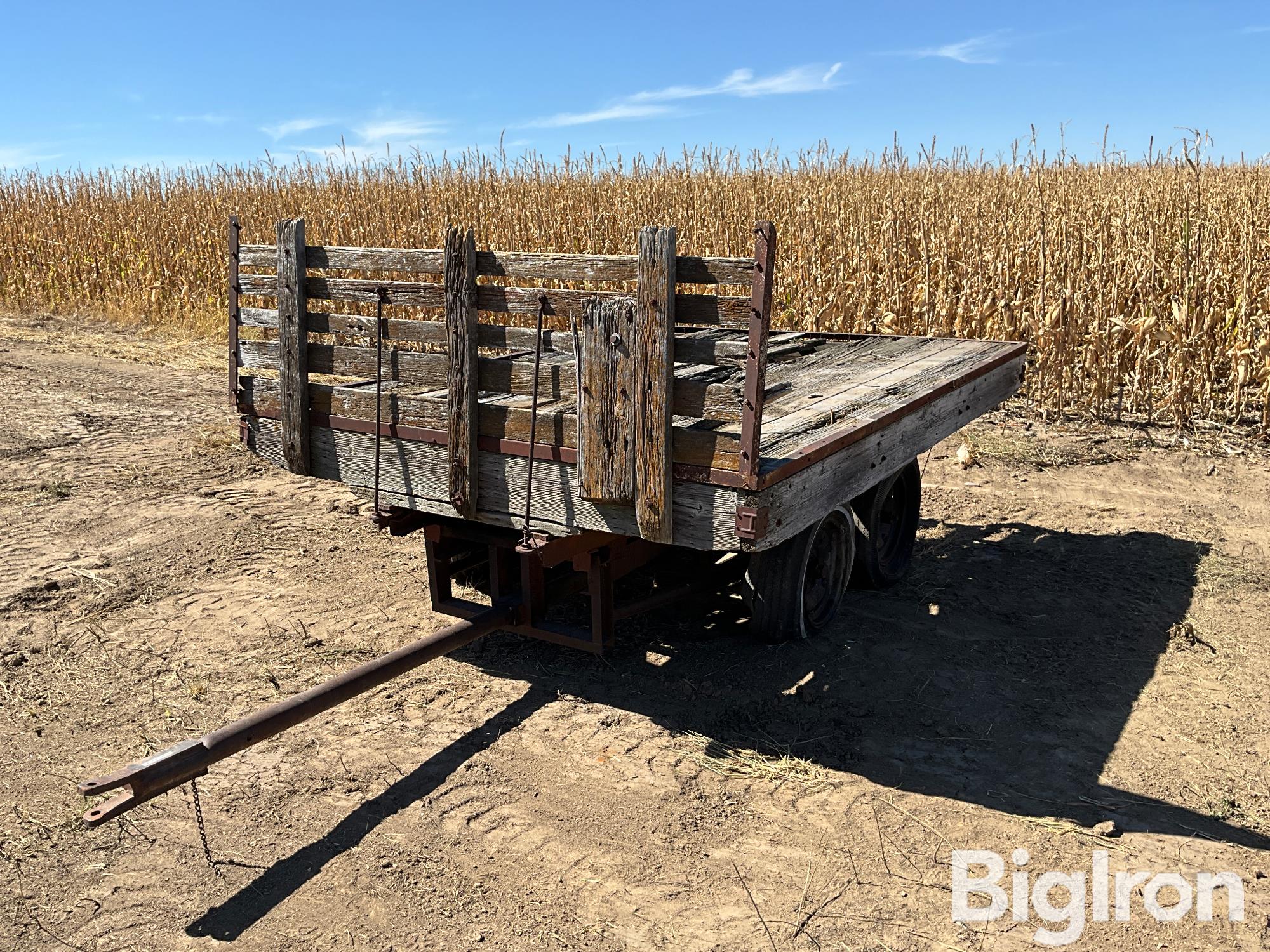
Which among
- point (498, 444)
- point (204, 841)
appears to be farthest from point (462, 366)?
point (204, 841)

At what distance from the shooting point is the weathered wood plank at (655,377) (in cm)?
301

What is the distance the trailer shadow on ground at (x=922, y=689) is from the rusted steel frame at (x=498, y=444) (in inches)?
43.1

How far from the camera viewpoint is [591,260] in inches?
125

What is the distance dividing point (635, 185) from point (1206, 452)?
8.84m

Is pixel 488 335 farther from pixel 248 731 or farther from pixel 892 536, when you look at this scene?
pixel 892 536

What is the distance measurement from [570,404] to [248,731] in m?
1.46

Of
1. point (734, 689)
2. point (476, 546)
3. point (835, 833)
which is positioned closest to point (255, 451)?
point (476, 546)

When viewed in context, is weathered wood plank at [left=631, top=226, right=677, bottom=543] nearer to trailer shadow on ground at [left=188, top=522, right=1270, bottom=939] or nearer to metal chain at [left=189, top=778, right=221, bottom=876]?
trailer shadow on ground at [left=188, top=522, right=1270, bottom=939]

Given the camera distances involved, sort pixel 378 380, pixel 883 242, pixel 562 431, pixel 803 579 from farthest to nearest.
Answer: pixel 883 242, pixel 803 579, pixel 378 380, pixel 562 431

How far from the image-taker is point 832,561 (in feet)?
15.2

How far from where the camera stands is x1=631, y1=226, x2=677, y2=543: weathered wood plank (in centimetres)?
301

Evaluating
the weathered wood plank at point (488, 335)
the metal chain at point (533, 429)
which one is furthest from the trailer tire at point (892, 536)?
the metal chain at point (533, 429)

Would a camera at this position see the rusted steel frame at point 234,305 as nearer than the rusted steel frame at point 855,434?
No

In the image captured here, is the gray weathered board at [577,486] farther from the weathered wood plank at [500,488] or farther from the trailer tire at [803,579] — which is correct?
the trailer tire at [803,579]
